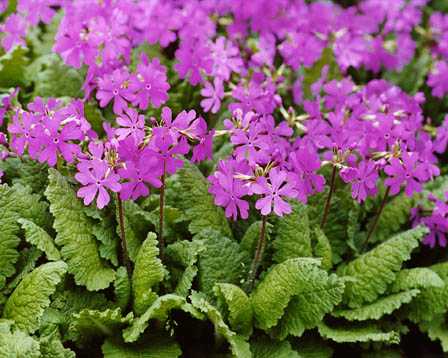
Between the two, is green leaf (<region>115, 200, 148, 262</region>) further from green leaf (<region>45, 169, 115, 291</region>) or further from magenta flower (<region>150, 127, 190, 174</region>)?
magenta flower (<region>150, 127, 190, 174</region>)

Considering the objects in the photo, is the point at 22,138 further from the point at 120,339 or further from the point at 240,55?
the point at 240,55

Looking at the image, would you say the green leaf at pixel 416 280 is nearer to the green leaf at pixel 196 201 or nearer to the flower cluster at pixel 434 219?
the flower cluster at pixel 434 219

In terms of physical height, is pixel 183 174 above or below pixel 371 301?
above

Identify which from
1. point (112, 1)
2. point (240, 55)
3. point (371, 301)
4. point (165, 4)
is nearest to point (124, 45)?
point (112, 1)

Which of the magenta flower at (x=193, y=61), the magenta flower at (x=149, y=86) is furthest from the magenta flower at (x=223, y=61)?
the magenta flower at (x=149, y=86)

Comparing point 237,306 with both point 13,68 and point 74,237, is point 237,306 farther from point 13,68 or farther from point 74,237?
point 13,68

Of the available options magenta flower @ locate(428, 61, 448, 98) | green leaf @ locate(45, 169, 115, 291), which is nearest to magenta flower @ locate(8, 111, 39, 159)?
green leaf @ locate(45, 169, 115, 291)
